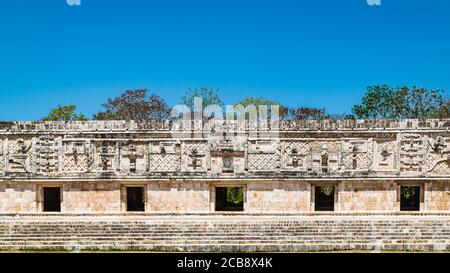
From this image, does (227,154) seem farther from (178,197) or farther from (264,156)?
(178,197)

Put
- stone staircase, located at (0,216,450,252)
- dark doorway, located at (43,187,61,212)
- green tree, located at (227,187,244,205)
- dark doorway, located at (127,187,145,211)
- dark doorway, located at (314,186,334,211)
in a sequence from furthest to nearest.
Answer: green tree, located at (227,187,244,205)
dark doorway, located at (43,187,61,212)
dark doorway, located at (127,187,145,211)
dark doorway, located at (314,186,334,211)
stone staircase, located at (0,216,450,252)

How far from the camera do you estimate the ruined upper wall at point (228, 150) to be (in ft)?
48.6

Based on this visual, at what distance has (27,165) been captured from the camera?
49.3 feet

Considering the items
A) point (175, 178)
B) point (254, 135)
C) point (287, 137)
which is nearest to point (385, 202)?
point (287, 137)

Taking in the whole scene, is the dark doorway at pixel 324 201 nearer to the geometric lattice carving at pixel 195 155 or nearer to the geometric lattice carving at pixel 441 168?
the geometric lattice carving at pixel 441 168

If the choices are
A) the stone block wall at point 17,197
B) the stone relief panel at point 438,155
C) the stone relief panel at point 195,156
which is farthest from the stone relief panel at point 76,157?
the stone relief panel at point 438,155

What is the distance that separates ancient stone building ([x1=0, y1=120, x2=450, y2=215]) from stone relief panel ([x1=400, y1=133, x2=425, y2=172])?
0.11 feet

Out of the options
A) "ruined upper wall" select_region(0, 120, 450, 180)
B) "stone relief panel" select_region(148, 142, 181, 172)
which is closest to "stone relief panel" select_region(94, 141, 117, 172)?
"ruined upper wall" select_region(0, 120, 450, 180)

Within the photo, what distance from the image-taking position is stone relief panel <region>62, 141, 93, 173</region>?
14992mm

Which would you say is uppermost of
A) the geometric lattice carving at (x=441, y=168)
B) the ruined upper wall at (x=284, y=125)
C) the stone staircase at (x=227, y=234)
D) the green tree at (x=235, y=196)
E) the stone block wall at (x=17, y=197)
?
the ruined upper wall at (x=284, y=125)

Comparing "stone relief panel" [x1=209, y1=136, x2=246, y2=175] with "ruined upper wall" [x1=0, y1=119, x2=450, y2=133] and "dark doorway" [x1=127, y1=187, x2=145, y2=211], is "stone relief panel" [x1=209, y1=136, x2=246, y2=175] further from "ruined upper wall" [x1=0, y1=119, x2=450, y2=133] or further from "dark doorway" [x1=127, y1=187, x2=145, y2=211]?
"dark doorway" [x1=127, y1=187, x2=145, y2=211]

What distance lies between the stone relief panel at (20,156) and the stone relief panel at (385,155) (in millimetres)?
11547

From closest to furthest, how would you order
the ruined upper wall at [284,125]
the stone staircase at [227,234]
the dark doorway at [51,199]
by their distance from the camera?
the stone staircase at [227,234]
the ruined upper wall at [284,125]
the dark doorway at [51,199]

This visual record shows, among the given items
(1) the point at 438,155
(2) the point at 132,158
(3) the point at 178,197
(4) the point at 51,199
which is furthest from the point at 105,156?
(1) the point at 438,155
